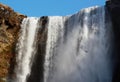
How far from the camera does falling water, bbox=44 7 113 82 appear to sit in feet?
54.3

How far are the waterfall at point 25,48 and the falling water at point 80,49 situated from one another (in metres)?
1.04

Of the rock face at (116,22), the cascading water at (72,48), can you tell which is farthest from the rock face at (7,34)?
the rock face at (116,22)

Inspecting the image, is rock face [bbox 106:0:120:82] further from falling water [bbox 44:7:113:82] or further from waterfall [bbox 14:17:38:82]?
waterfall [bbox 14:17:38:82]

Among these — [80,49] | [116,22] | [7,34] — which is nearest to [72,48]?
[80,49]

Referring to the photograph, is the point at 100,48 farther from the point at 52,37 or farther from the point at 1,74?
the point at 1,74

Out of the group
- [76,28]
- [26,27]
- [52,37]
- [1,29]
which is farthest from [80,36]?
[1,29]

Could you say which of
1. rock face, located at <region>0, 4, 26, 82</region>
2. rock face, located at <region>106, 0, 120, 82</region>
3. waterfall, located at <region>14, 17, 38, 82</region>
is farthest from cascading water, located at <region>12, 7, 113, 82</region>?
rock face, located at <region>0, 4, 26, 82</region>

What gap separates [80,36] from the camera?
1762cm

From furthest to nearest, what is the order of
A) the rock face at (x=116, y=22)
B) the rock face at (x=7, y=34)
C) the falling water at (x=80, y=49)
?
1. the rock face at (x=7, y=34)
2. the falling water at (x=80, y=49)
3. the rock face at (x=116, y=22)

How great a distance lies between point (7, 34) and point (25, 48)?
1560 millimetres

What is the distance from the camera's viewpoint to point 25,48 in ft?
62.1

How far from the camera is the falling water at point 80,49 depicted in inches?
651

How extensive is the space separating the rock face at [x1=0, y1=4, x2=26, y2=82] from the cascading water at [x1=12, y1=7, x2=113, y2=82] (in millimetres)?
525

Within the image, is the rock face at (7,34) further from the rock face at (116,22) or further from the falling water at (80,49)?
the rock face at (116,22)
